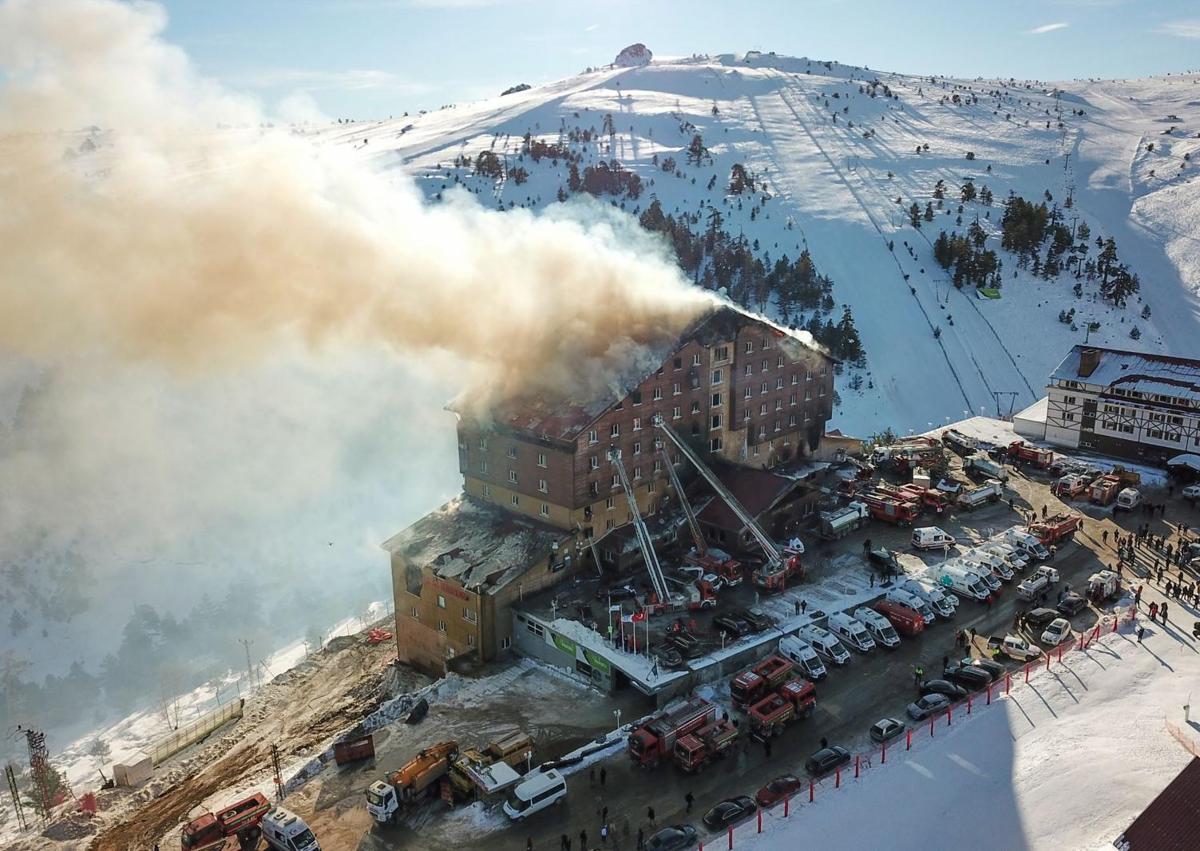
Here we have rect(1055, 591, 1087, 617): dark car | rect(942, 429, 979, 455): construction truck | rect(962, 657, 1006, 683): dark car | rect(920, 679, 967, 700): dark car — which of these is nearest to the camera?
rect(920, 679, 967, 700): dark car

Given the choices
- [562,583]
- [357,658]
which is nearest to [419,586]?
[562,583]

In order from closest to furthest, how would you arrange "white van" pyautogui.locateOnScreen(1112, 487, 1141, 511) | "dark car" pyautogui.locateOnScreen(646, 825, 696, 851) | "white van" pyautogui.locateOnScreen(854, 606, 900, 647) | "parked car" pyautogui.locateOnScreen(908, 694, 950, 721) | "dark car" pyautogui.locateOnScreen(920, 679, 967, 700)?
"dark car" pyautogui.locateOnScreen(646, 825, 696, 851) < "parked car" pyautogui.locateOnScreen(908, 694, 950, 721) < "dark car" pyautogui.locateOnScreen(920, 679, 967, 700) < "white van" pyautogui.locateOnScreen(854, 606, 900, 647) < "white van" pyautogui.locateOnScreen(1112, 487, 1141, 511)

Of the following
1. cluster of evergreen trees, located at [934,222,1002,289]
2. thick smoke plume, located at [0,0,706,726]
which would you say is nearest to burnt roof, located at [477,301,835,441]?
thick smoke plume, located at [0,0,706,726]

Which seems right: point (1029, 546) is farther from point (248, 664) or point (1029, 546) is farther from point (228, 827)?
point (248, 664)

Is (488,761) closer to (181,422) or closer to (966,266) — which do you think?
(181,422)

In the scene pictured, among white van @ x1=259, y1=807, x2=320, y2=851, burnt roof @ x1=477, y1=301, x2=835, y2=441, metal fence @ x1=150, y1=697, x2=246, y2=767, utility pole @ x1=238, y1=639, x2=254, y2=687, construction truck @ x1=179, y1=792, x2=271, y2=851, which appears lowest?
utility pole @ x1=238, y1=639, x2=254, y2=687

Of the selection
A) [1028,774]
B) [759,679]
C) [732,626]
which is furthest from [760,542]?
[1028,774]

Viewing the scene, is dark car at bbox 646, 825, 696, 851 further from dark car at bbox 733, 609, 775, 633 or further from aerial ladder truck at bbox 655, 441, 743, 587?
aerial ladder truck at bbox 655, 441, 743, 587
